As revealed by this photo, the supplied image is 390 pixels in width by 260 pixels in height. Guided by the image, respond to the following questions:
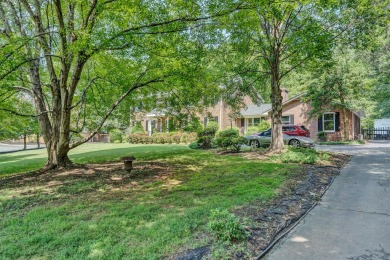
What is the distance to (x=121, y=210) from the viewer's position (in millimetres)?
5023

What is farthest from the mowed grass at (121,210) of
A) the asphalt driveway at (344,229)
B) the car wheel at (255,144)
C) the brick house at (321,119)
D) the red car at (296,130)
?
the brick house at (321,119)

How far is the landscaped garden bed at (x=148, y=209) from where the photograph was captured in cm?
349

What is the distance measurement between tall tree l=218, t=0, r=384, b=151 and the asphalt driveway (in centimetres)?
540

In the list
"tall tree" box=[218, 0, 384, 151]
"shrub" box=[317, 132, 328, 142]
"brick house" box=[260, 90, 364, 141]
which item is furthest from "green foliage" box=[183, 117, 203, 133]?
"shrub" box=[317, 132, 328, 142]

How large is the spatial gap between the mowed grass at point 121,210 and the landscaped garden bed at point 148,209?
1 cm

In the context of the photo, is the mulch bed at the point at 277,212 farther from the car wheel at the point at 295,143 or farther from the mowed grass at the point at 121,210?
the car wheel at the point at 295,143

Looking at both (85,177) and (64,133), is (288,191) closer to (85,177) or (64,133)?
(85,177)

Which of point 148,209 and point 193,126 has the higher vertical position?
point 193,126

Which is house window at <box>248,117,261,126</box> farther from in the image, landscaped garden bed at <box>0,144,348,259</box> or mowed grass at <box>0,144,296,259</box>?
mowed grass at <box>0,144,296,259</box>

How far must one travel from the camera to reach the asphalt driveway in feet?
10.8

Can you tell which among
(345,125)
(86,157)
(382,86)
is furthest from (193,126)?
(382,86)

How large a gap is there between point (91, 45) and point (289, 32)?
8.93 meters

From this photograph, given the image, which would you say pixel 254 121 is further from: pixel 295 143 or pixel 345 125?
pixel 295 143

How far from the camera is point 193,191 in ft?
20.7
